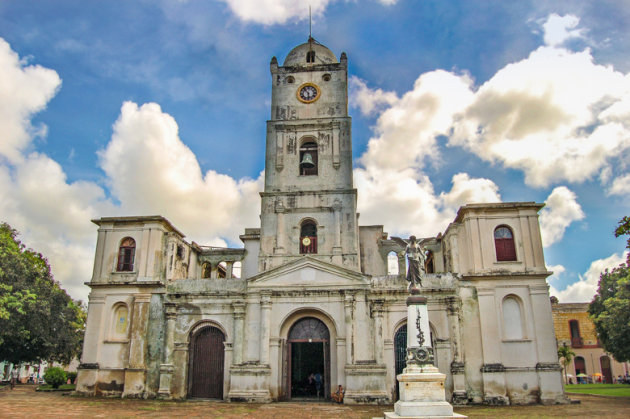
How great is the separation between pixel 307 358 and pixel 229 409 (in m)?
6.95

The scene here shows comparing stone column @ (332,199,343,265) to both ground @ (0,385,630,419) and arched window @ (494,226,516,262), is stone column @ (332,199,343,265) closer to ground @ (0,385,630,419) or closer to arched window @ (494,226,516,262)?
ground @ (0,385,630,419)

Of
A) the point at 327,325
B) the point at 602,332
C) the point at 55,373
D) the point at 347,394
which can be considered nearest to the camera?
the point at 347,394

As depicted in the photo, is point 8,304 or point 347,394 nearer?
point 347,394

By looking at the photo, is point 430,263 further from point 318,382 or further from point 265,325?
point 265,325

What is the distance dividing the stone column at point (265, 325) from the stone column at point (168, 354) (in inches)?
176

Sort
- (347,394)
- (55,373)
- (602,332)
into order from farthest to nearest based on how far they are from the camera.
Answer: (602,332), (55,373), (347,394)

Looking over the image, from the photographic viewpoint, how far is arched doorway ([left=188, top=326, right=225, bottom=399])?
23312mm

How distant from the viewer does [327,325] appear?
76.5 feet

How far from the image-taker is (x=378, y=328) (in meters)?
22.7

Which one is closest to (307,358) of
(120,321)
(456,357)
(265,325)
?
(265,325)

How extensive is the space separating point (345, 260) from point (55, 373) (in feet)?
63.9

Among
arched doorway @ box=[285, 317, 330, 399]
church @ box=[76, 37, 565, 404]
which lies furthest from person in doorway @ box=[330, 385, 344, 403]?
arched doorway @ box=[285, 317, 330, 399]

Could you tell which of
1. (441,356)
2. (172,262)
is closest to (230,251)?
(172,262)

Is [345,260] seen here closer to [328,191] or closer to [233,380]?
[328,191]
